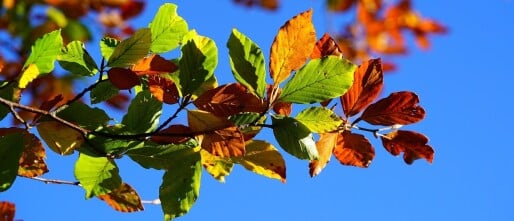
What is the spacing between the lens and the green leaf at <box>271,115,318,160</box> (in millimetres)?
521

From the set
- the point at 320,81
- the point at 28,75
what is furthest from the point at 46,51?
the point at 320,81

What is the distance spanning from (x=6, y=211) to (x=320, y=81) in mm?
376

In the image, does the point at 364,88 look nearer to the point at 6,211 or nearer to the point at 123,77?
the point at 123,77

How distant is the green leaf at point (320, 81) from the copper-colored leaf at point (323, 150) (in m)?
0.06

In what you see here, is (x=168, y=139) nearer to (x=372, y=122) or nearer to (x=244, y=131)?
(x=244, y=131)

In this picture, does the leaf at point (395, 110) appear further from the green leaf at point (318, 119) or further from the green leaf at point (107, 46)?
the green leaf at point (107, 46)

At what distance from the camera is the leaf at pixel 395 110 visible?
22.4 inches

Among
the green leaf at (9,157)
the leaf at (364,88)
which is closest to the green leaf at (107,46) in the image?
the green leaf at (9,157)

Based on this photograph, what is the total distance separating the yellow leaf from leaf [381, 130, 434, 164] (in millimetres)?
309

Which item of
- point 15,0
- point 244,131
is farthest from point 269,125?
point 15,0

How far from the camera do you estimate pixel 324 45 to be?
56cm

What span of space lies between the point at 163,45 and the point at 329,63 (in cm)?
14

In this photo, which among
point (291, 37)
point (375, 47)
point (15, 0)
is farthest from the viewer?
point (375, 47)

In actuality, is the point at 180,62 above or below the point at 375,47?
below
